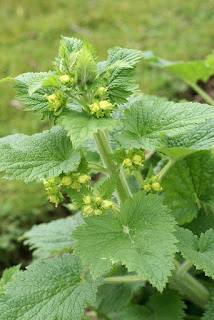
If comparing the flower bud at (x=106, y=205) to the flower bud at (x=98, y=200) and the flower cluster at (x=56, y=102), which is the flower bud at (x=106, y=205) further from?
the flower cluster at (x=56, y=102)

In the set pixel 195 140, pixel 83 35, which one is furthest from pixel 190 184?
pixel 83 35

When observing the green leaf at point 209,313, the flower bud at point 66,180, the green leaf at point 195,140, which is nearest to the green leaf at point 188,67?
the green leaf at point 195,140

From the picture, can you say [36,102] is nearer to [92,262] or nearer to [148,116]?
[148,116]

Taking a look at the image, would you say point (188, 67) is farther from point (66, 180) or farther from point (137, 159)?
point (66, 180)

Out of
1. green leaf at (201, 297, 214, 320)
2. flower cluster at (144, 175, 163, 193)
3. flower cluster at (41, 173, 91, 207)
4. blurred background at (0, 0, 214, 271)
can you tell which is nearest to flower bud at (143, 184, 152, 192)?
flower cluster at (144, 175, 163, 193)

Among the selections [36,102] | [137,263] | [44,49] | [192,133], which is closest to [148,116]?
[192,133]

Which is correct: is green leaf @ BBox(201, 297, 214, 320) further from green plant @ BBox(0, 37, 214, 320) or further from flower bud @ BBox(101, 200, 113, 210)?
flower bud @ BBox(101, 200, 113, 210)
